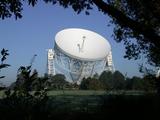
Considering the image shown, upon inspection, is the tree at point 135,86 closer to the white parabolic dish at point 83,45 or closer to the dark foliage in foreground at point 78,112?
the dark foliage in foreground at point 78,112

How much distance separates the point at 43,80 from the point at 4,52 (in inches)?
40.2

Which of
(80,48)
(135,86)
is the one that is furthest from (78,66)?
(135,86)

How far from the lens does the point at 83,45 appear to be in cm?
7262

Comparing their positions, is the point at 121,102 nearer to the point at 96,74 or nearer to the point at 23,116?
the point at 23,116

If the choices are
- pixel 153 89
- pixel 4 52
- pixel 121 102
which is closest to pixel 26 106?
pixel 4 52

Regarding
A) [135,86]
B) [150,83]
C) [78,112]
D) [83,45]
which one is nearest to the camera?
[78,112]

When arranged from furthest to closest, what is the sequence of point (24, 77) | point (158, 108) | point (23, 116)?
1. point (158, 108)
2. point (24, 77)
3. point (23, 116)

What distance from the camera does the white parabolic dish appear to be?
72.8 meters

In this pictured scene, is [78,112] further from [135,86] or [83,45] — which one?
[83,45]

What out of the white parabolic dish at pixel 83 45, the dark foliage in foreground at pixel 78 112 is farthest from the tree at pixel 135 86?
the white parabolic dish at pixel 83 45

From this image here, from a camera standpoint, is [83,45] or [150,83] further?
[83,45]

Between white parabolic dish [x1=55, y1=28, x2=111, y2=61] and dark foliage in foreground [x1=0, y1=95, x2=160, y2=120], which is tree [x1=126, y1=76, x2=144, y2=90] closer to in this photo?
dark foliage in foreground [x1=0, y1=95, x2=160, y2=120]

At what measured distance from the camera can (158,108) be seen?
34.1 feet

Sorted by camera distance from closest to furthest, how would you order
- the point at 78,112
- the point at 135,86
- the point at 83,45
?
the point at 78,112 < the point at 135,86 < the point at 83,45
